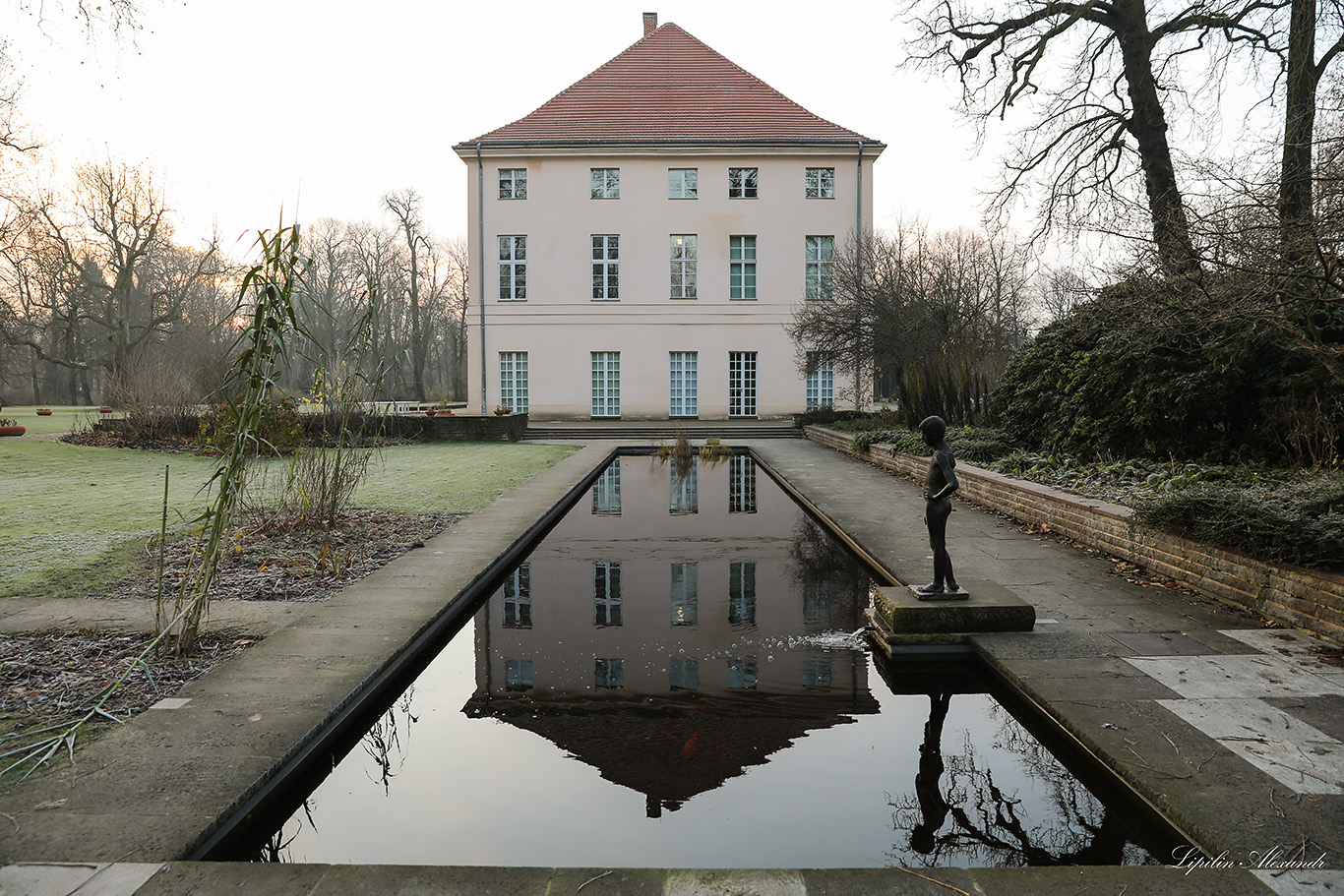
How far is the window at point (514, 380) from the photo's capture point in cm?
2994

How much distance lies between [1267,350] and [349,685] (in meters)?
10.2

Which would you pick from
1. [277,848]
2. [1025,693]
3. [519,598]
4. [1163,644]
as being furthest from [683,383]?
[277,848]

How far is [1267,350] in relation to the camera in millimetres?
9219

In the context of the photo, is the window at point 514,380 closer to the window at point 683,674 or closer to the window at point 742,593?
the window at point 742,593

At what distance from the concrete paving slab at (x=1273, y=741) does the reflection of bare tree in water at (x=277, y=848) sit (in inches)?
148

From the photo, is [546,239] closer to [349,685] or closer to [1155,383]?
[1155,383]

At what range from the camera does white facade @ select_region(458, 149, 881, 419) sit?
97.3 feet

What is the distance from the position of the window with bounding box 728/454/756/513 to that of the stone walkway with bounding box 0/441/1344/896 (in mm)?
4949

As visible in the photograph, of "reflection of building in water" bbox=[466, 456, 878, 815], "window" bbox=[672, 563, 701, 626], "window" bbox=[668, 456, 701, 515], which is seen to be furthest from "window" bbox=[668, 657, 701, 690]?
"window" bbox=[668, 456, 701, 515]

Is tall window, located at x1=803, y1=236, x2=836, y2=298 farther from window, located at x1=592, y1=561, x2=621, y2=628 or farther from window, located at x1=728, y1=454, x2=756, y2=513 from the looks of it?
window, located at x1=592, y1=561, x2=621, y2=628

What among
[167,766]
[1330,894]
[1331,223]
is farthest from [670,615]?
[1331,223]

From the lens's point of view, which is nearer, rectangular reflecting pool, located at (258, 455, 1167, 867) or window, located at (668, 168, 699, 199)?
rectangular reflecting pool, located at (258, 455, 1167, 867)

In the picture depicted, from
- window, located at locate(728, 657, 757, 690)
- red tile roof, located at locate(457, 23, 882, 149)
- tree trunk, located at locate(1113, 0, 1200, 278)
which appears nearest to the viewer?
window, located at locate(728, 657, 757, 690)

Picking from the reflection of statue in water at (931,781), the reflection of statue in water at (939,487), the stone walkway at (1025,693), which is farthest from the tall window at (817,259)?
the reflection of statue in water at (931,781)
